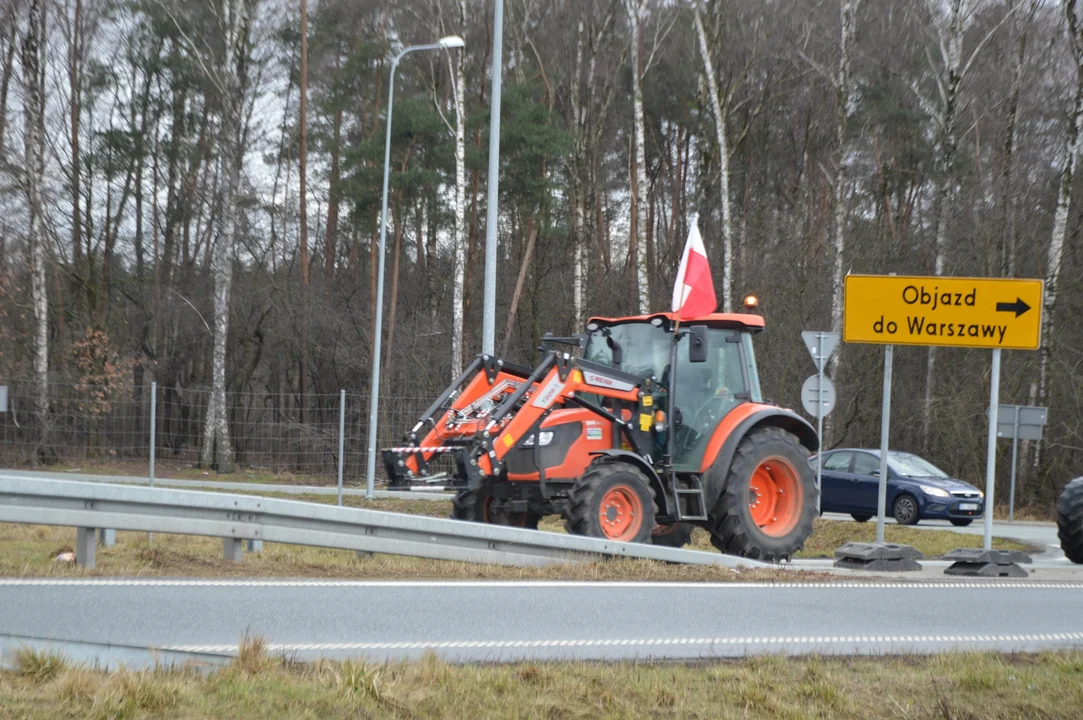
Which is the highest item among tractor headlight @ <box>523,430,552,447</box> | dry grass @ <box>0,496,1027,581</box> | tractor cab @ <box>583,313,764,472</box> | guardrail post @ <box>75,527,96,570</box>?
tractor cab @ <box>583,313,764,472</box>

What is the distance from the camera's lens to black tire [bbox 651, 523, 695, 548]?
1406 centimetres

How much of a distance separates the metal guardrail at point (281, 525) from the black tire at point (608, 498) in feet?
2.47

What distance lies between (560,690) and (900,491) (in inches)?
760

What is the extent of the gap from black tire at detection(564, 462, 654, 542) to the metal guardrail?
0.75m

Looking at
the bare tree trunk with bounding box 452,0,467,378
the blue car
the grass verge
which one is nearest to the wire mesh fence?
the bare tree trunk with bounding box 452,0,467,378

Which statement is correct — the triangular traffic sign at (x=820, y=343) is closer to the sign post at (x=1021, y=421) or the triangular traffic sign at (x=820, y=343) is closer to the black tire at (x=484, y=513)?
the black tire at (x=484, y=513)

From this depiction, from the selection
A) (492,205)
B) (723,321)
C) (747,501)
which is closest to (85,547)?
(747,501)

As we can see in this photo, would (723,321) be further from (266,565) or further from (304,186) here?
(304,186)

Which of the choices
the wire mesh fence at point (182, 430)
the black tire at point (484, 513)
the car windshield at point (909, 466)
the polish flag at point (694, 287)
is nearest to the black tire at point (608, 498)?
the black tire at point (484, 513)

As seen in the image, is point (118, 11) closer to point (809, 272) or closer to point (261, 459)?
point (261, 459)

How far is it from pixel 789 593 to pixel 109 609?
17.4 feet

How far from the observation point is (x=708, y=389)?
13.6 metres

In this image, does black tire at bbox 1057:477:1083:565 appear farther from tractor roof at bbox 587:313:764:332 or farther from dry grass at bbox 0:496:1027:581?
dry grass at bbox 0:496:1027:581

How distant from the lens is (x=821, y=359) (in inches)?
797
